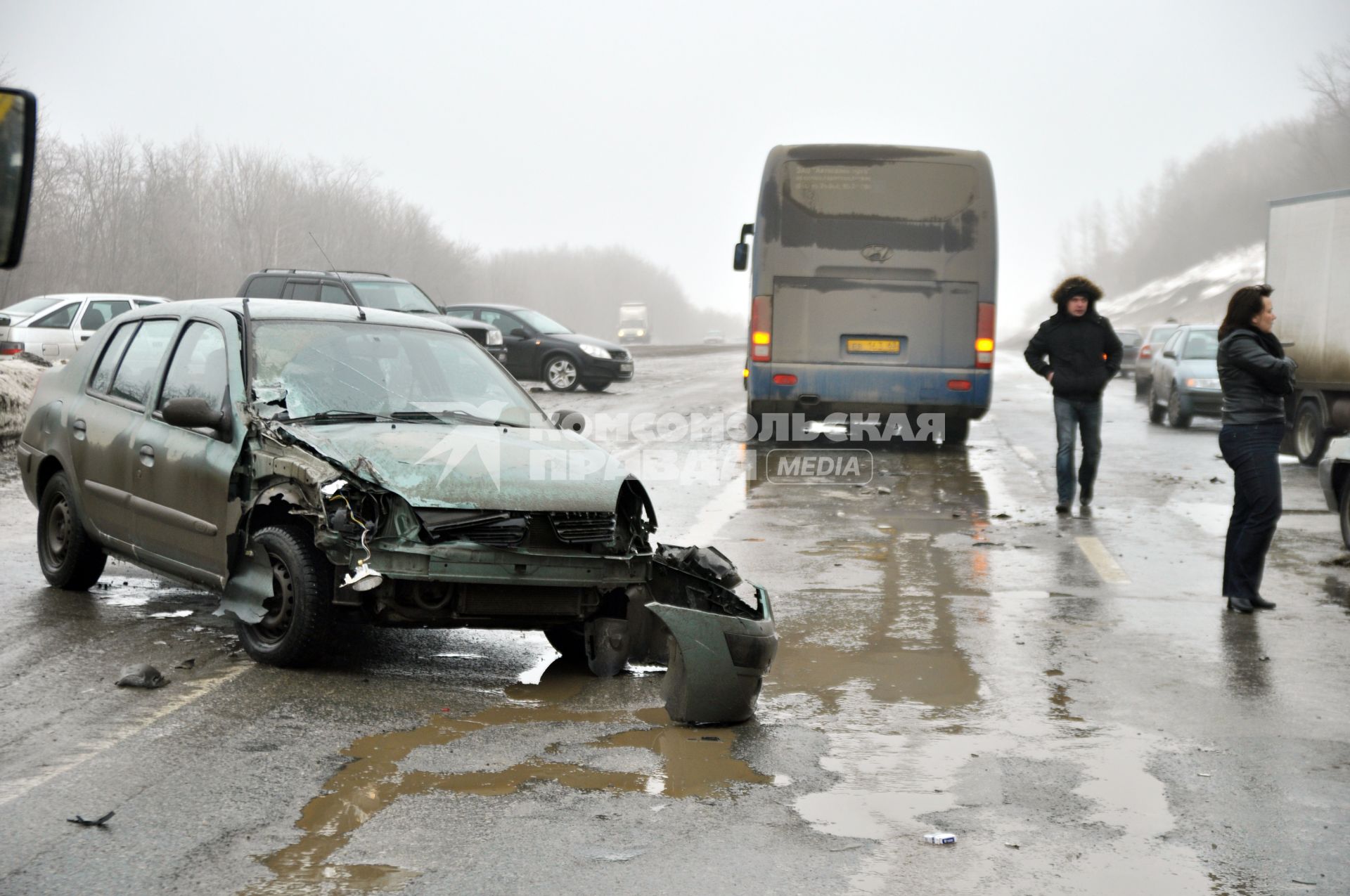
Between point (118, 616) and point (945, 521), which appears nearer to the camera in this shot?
point (118, 616)

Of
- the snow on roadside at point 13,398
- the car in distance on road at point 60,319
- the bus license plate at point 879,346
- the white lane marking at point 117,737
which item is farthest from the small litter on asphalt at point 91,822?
the car in distance on road at point 60,319

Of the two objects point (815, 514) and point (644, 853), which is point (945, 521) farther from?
point (644, 853)

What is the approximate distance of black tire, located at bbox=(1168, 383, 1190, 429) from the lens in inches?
846

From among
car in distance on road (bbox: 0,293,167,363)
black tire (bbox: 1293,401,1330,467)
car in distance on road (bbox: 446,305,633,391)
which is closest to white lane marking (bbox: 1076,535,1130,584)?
black tire (bbox: 1293,401,1330,467)

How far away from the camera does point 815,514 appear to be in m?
11.4

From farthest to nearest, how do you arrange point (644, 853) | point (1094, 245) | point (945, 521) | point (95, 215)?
1. point (1094, 245)
2. point (95, 215)
3. point (945, 521)
4. point (644, 853)

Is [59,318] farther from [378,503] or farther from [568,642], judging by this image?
[378,503]

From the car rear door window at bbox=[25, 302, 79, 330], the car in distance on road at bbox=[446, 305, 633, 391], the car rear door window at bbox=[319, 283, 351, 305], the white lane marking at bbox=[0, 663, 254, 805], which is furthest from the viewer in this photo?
the car in distance on road at bbox=[446, 305, 633, 391]

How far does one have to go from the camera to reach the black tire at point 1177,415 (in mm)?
21500

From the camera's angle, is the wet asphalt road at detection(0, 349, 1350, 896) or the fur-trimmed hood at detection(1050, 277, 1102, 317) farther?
the fur-trimmed hood at detection(1050, 277, 1102, 317)

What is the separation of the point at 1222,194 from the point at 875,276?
12496cm

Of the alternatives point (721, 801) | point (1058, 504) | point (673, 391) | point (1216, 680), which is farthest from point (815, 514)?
point (673, 391)

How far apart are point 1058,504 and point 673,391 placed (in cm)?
1720

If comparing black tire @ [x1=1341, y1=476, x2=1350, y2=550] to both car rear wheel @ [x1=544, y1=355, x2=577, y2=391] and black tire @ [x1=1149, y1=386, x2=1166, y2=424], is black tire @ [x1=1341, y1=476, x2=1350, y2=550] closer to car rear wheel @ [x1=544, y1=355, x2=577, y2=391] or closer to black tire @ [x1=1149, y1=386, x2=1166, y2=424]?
black tire @ [x1=1149, y1=386, x2=1166, y2=424]
